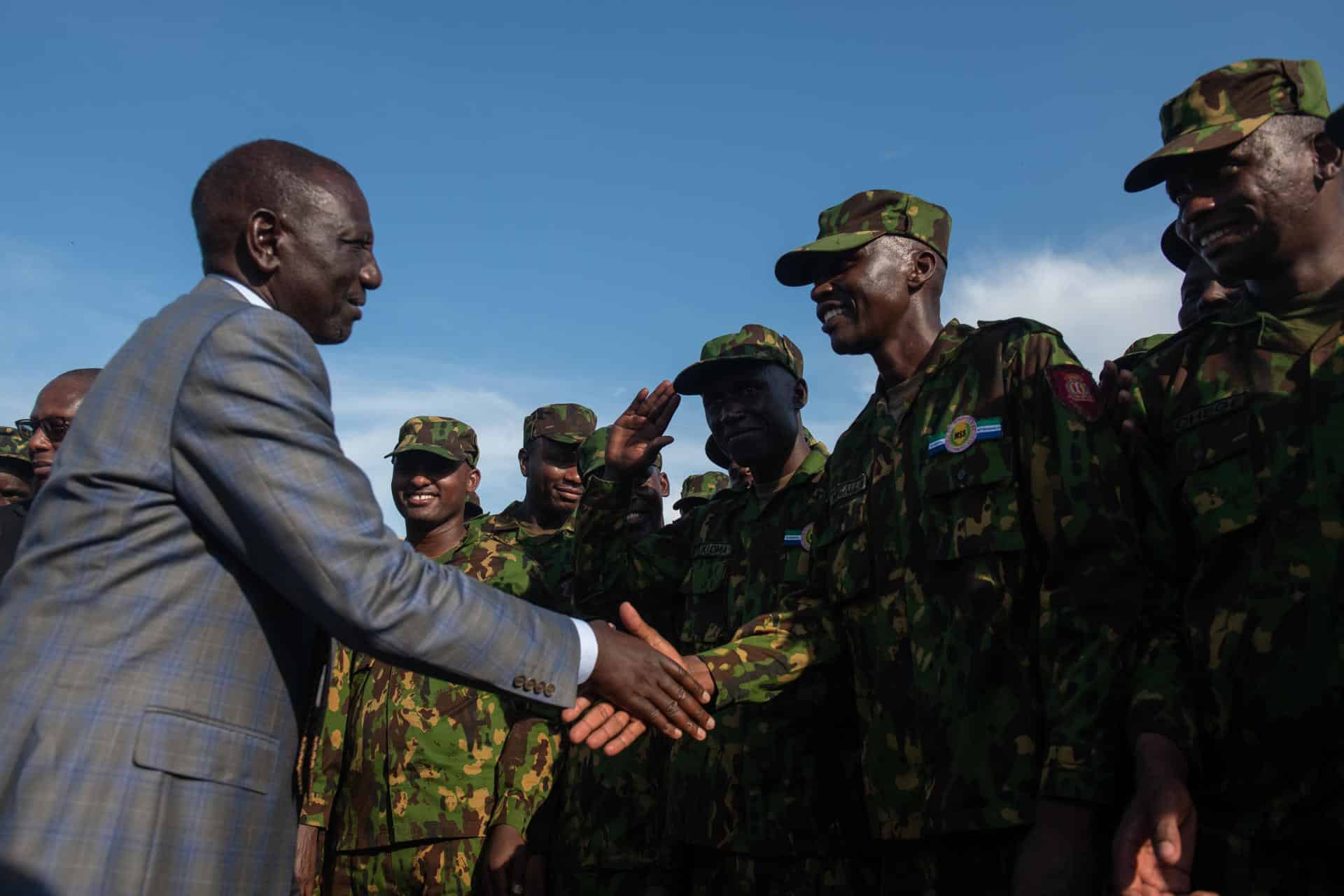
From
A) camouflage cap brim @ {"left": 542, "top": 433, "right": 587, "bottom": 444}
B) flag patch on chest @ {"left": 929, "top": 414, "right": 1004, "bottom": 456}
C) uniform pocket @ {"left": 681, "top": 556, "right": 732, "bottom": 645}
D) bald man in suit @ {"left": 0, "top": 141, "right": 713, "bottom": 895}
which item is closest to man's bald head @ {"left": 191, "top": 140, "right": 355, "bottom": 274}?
bald man in suit @ {"left": 0, "top": 141, "right": 713, "bottom": 895}

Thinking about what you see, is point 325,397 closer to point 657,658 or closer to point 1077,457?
point 657,658

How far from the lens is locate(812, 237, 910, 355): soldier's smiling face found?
4598 millimetres

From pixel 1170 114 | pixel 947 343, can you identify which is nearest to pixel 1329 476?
pixel 1170 114

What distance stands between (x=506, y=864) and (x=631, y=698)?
260 centimetres

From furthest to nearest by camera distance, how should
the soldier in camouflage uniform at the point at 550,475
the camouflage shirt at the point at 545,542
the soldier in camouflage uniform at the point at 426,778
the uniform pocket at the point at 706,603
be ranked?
the soldier in camouflage uniform at the point at 550,475 → the camouflage shirt at the point at 545,542 → the soldier in camouflage uniform at the point at 426,778 → the uniform pocket at the point at 706,603

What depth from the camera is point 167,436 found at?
279 centimetres

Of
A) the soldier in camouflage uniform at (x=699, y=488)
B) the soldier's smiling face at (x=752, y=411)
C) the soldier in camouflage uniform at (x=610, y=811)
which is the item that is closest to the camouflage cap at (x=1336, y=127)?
the soldier's smiling face at (x=752, y=411)

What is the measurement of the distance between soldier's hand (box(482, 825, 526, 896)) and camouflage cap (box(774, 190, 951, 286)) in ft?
10.3

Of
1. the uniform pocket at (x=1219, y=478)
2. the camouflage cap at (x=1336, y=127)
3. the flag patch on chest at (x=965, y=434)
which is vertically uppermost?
the camouflage cap at (x=1336, y=127)

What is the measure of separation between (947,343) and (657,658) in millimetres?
1649

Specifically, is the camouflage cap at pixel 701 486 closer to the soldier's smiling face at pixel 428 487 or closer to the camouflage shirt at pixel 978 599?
the soldier's smiling face at pixel 428 487

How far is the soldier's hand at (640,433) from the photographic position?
5680mm

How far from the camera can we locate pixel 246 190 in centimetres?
334

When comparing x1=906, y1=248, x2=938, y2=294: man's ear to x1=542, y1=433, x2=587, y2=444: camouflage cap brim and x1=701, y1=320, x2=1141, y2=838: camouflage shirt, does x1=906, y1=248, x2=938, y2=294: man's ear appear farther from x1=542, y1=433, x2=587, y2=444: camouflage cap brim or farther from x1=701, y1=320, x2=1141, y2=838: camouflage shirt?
x1=542, y1=433, x2=587, y2=444: camouflage cap brim
